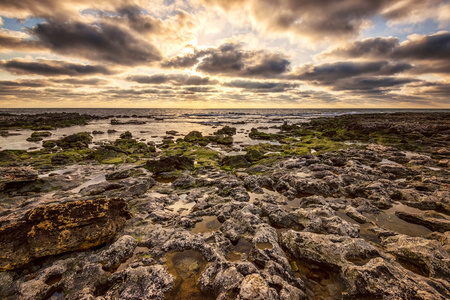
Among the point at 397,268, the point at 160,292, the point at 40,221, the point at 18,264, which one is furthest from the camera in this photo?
the point at 40,221

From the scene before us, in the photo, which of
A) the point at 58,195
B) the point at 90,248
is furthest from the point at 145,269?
the point at 58,195

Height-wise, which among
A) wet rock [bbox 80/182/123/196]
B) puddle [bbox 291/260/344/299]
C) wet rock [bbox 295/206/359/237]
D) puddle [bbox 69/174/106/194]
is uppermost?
wet rock [bbox 295/206/359/237]

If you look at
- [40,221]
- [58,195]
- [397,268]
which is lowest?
[58,195]

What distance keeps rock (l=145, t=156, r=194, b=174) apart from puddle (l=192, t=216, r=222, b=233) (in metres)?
9.39

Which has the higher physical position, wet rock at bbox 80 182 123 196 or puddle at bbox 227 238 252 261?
puddle at bbox 227 238 252 261

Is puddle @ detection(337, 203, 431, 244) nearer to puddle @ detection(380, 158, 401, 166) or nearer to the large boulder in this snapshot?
puddle @ detection(380, 158, 401, 166)

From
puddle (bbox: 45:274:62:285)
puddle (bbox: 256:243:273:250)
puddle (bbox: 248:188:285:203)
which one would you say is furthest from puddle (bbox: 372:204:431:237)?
puddle (bbox: 45:274:62:285)

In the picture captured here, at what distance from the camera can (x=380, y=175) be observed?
15.0m

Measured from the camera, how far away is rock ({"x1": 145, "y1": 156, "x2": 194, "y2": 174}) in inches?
704

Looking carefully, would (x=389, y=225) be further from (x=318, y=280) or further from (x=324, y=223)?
(x=318, y=280)

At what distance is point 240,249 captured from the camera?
737 cm

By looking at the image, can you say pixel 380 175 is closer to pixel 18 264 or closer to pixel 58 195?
pixel 18 264

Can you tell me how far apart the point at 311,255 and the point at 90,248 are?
869 cm

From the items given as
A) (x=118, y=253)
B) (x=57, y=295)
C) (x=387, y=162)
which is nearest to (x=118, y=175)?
(x=118, y=253)
